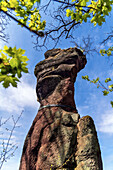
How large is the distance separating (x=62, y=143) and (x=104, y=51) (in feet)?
15.1

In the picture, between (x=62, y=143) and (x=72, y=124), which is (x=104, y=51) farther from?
(x=62, y=143)

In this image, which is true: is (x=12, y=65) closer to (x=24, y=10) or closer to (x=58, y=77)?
(x=24, y=10)

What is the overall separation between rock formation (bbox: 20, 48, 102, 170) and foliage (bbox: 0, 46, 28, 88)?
110 inches

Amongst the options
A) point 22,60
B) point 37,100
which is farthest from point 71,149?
point 22,60

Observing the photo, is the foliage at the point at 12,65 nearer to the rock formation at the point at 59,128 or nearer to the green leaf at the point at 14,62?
the green leaf at the point at 14,62

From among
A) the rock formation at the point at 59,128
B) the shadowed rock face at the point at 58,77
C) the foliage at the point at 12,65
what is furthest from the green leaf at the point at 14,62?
the shadowed rock face at the point at 58,77

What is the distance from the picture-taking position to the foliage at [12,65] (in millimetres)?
1656

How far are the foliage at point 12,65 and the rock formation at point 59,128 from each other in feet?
9.20

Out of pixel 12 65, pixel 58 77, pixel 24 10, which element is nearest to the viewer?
pixel 12 65

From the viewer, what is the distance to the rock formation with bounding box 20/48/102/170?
11.6ft

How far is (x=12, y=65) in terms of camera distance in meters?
1.66

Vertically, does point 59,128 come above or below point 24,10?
below

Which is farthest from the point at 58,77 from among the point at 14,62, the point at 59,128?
the point at 14,62

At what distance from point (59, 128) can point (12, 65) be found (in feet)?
9.75
